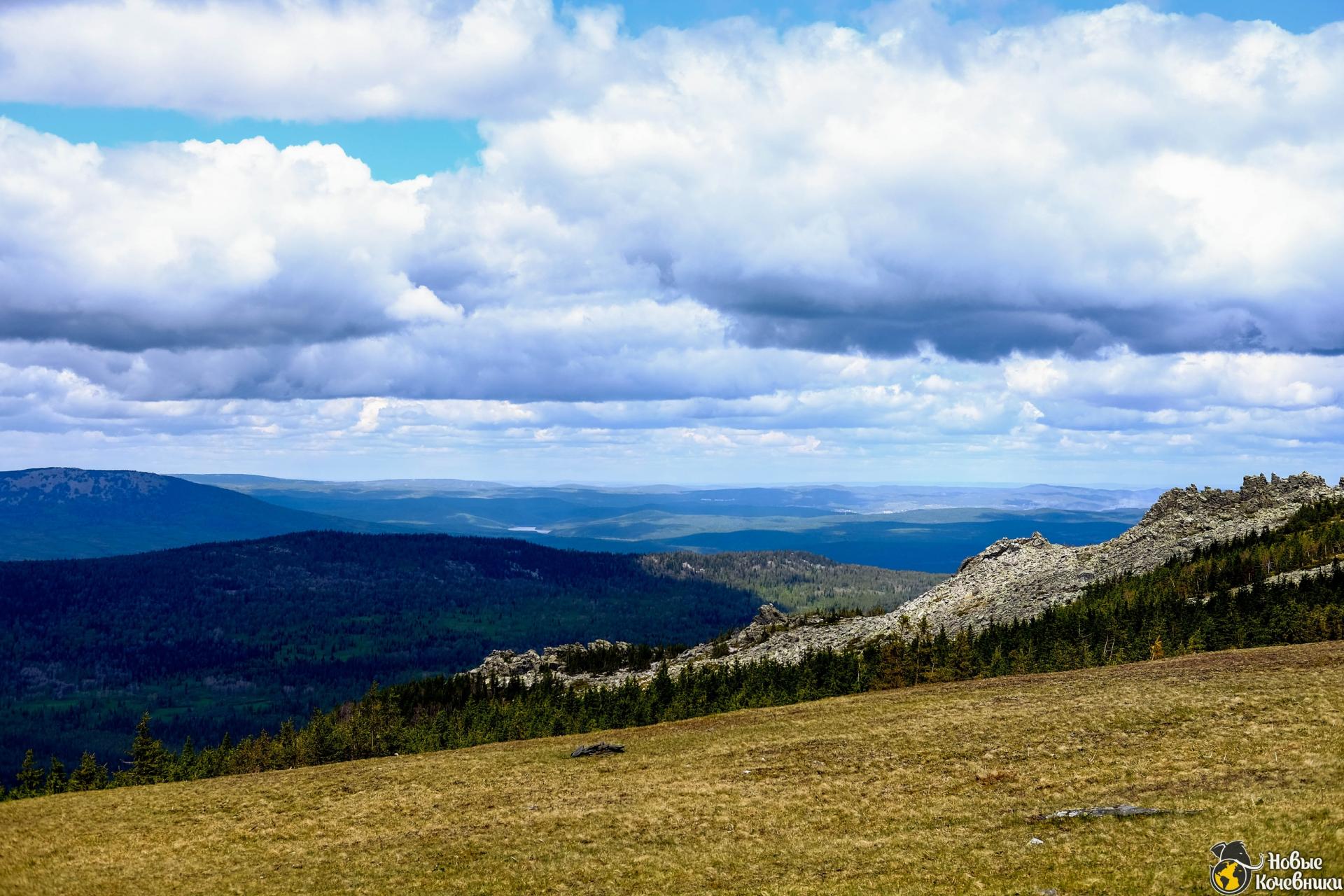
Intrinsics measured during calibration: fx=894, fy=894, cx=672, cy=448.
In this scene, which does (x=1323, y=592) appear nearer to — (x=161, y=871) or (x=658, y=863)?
(x=658, y=863)

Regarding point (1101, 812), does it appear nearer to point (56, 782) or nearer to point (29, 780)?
point (56, 782)

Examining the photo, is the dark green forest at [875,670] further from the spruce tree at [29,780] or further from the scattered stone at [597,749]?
the scattered stone at [597,749]

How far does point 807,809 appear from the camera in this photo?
51688mm

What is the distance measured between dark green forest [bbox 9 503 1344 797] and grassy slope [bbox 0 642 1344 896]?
42339 mm

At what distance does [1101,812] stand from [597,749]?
4529 cm

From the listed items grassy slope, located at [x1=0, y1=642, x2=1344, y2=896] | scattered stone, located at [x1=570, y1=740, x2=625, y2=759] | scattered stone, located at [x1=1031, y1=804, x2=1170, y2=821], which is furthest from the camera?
scattered stone, located at [x1=570, y1=740, x2=625, y2=759]

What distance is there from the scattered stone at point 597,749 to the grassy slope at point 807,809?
7.14 feet

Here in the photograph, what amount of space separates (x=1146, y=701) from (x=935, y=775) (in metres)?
22.1

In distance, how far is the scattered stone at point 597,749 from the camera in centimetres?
7669

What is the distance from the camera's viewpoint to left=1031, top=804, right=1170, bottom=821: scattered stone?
4041 centimetres

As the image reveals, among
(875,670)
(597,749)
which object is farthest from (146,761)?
(875,670)

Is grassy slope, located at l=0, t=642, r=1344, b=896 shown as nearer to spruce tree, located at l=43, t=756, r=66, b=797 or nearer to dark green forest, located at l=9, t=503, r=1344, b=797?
dark green forest, located at l=9, t=503, r=1344, b=797

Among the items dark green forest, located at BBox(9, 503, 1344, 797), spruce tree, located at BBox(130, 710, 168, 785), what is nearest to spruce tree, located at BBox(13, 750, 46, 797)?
dark green forest, located at BBox(9, 503, 1344, 797)

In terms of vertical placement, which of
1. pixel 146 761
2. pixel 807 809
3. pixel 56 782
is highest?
pixel 807 809
